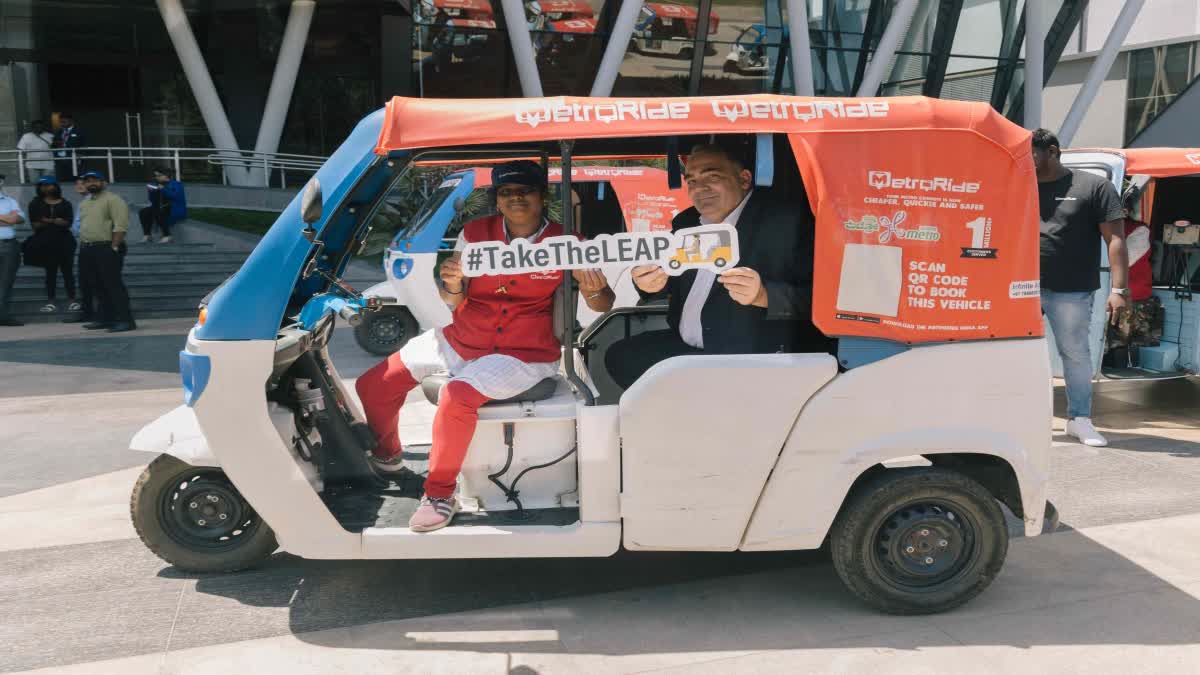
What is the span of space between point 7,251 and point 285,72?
31.3ft

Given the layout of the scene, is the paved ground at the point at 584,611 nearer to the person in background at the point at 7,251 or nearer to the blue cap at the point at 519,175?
the blue cap at the point at 519,175

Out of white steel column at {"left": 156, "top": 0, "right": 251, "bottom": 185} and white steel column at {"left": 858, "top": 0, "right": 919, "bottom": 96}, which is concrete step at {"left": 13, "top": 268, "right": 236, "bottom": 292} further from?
white steel column at {"left": 858, "top": 0, "right": 919, "bottom": 96}

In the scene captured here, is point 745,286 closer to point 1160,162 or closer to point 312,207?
point 312,207

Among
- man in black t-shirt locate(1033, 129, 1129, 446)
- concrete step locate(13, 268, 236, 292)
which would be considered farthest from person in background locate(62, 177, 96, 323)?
man in black t-shirt locate(1033, 129, 1129, 446)

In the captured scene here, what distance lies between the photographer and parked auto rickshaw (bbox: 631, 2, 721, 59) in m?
20.2

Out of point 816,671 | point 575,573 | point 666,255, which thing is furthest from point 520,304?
point 816,671

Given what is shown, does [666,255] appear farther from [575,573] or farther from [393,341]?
[393,341]

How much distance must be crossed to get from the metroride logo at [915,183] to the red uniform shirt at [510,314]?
1.26m

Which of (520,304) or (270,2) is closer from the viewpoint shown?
(520,304)

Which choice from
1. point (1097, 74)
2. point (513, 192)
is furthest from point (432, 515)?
point (1097, 74)

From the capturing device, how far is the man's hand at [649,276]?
137 inches

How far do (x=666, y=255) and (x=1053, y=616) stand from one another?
2.07 m

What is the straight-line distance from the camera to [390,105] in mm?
3262

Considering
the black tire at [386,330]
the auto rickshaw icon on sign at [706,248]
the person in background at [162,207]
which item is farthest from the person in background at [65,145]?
the auto rickshaw icon on sign at [706,248]
